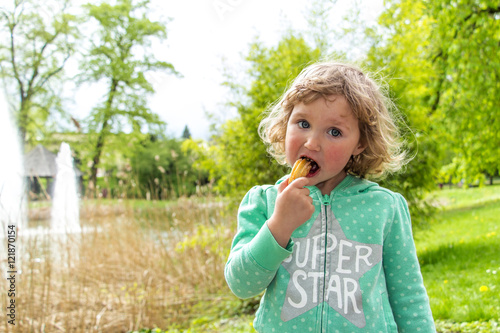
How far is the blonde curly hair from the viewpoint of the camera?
126 cm

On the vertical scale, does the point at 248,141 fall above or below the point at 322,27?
below

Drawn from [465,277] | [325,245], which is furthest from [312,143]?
[465,277]

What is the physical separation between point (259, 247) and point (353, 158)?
1.81 ft

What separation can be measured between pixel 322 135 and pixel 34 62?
27656 millimetres

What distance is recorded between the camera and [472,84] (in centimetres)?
703

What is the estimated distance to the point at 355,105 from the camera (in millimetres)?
1265

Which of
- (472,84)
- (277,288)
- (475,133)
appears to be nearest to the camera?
(277,288)

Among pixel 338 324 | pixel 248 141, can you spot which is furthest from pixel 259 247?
pixel 248 141

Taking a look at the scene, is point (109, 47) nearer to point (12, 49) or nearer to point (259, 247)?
point (12, 49)

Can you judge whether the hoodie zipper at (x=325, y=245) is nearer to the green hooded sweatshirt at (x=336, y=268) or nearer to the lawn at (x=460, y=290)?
the green hooded sweatshirt at (x=336, y=268)

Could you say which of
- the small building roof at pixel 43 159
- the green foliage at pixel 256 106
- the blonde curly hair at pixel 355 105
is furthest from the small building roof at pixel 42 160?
the blonde curly hair at pixel 355 105

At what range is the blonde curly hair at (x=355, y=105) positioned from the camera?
4.14 ft

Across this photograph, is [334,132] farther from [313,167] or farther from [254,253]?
[254,253]

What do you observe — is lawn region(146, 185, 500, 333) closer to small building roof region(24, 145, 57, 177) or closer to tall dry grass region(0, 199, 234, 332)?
tall dry grass region(0, 199, 234, 332)
